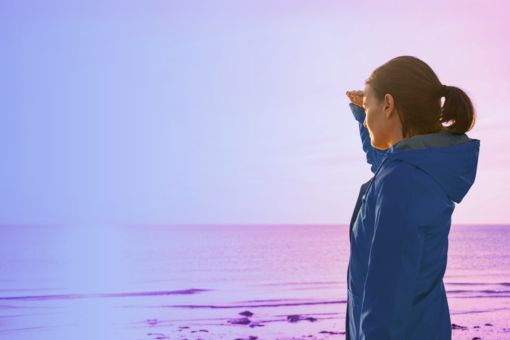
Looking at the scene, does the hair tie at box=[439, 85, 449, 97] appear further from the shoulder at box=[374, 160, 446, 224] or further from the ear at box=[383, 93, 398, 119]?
the shoulder at box=[374, 160, 446, 224]

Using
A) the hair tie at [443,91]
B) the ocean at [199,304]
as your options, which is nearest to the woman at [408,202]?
the hair tie at [443,91]

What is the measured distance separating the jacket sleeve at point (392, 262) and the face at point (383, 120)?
0.68 feet

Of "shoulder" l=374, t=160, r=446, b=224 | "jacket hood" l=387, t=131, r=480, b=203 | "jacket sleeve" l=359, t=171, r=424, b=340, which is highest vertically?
"jacket hood" l=387, t=131, r=480, b=203

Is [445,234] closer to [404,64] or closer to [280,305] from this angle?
[404,64]

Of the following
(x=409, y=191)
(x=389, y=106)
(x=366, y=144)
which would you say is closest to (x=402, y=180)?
(x=409, y=191)

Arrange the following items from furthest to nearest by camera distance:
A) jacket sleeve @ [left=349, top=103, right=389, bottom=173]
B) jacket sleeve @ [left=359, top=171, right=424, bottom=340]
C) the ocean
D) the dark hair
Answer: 1. the ocean
2. jacket sleeve @ [left=349, top=103, right=389, bottom=173]
3. the dark hair
4. jacket sleeve @ [left=359, top=171, right=424, bottom=340]

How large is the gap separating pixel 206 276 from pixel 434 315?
22.9m

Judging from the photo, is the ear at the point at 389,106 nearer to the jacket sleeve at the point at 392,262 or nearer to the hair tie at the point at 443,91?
the hair tie at the point at 443,91

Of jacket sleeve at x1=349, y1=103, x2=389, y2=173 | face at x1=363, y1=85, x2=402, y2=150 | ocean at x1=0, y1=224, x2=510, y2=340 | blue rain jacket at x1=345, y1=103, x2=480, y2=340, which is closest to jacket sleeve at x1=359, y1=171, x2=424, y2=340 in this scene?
blue rain jacket at x1=345, y1=103, x2=480, y2=340

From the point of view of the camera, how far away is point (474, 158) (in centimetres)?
158

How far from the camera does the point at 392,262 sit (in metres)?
1.40

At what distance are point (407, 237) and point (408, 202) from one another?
0.26ft

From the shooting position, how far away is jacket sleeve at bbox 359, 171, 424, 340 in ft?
4.56

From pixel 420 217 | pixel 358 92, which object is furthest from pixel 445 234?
pixel 358 92
